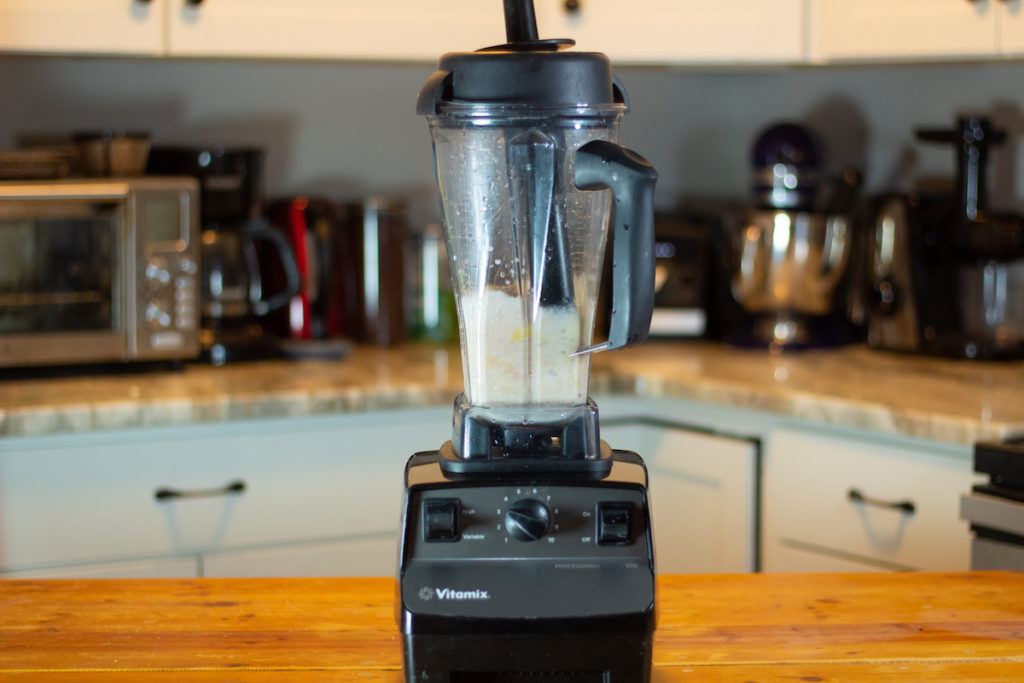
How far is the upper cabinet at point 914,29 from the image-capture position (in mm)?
2000

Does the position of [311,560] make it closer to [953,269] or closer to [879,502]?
[879,502]

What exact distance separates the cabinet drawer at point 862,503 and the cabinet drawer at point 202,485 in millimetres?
544

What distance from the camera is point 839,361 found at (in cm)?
223

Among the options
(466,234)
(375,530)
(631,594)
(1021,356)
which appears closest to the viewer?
(631,594)

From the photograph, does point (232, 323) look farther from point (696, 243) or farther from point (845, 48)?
point (845, 48)

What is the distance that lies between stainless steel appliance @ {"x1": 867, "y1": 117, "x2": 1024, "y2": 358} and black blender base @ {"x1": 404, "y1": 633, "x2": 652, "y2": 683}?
1.47 m

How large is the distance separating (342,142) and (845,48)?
1.02 meters

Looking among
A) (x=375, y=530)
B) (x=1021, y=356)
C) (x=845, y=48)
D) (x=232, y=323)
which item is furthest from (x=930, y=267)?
(x=232, y=323)

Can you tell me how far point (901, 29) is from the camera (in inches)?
82.3

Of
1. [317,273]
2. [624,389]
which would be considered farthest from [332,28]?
[624,389]

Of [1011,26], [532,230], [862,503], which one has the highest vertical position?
[1011,26]

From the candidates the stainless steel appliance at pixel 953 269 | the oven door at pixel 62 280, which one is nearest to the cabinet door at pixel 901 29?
the stainless steel appliance at pixel 953 269

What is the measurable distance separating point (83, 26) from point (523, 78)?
4.53 ft

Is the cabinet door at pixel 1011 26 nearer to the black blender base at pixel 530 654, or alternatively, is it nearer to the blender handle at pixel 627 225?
the blender handle at pixel 627 225
